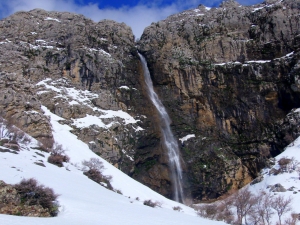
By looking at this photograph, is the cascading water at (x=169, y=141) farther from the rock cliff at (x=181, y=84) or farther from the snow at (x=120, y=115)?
the snow at (x=120, y=115)

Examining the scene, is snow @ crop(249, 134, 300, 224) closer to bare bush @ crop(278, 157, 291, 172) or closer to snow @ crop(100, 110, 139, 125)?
bare bush @ crop(278, 157, 291, 172)

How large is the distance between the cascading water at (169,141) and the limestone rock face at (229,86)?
116cm

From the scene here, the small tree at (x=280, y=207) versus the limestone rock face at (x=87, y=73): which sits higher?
the limestone rock face at (x=87, y=73)

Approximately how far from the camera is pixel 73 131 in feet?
139

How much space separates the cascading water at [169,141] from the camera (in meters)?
46.9

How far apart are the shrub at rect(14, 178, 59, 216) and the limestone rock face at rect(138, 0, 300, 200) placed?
40.2 meters

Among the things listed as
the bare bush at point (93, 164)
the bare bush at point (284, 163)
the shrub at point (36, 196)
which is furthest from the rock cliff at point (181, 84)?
the shrub at point (36, 196)

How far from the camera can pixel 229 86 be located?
53031mm

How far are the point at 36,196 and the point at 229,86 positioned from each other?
47.8m

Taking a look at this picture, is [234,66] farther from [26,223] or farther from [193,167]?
[26,223]

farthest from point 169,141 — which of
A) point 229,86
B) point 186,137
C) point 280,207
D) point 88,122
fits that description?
point 280,207

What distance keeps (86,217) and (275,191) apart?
2870 centimetres

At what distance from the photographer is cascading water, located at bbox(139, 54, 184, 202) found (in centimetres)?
4694

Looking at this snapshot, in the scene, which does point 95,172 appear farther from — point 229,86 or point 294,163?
point 229,86
